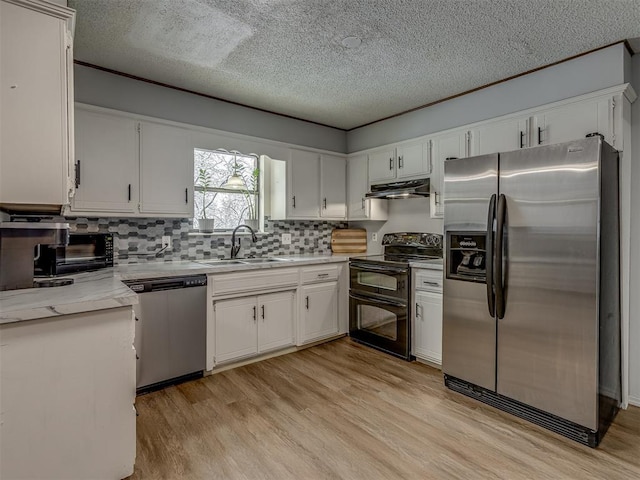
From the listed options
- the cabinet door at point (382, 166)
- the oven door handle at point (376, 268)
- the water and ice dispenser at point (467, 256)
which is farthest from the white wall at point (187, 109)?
the water and ice dispenser at point (467, 256)

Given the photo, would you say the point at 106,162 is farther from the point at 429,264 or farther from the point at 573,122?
the point at 573,122

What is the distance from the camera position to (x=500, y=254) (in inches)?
91.5

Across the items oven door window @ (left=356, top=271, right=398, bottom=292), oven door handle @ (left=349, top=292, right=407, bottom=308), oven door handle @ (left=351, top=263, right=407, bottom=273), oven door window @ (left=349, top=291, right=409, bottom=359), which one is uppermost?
oven door handle @ (left=351, top=263, right=407, bottom=273)

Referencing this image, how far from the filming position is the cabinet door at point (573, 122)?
96.4 inches

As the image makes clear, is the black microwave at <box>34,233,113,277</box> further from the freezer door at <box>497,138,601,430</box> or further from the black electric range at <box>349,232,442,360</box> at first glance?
the freezer door at <box>497,138,601,430</box>

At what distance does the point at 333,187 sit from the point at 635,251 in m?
2.84

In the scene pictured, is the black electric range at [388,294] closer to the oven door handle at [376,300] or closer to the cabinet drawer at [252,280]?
the oven door handle at [376,300]

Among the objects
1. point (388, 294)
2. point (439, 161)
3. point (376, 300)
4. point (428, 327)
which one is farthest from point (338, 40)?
point (428, 327)

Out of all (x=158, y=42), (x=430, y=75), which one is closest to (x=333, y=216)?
(x=430, y=75)

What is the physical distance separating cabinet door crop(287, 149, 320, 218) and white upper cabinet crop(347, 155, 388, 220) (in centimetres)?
47

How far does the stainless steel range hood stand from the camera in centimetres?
344

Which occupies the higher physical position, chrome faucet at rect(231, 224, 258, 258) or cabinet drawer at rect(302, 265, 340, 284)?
chrome faucet at rect(231, 224, 258, 258)

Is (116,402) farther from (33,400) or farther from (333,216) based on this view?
(333,216)

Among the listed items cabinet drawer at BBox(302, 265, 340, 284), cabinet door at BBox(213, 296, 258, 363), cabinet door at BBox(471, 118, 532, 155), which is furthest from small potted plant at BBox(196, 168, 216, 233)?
cabinet door at BBox(471, 118, 532, 155)
